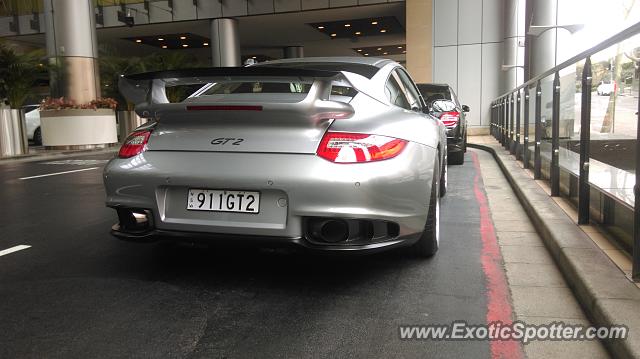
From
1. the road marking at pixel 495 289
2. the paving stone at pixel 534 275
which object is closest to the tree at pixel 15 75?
the road marking at pixel 495 289

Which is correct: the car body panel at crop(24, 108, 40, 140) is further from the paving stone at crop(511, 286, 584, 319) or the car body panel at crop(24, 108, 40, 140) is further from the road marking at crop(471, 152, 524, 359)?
the paving stone at crop(511, 286, 584, 319)

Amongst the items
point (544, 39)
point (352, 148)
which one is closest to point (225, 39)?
point (544, 39)

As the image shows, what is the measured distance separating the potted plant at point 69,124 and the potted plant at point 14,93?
91cm

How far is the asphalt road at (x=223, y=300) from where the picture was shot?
2586mm

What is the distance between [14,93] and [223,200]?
1388cm

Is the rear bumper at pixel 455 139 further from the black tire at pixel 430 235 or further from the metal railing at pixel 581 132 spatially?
the black tire at pixel 430 235

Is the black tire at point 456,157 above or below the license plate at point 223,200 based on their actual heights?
below

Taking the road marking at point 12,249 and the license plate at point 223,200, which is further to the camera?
the road marking at point 12,249

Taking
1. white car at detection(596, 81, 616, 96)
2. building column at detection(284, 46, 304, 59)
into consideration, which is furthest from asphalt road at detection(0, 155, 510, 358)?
building column at detection(284, 46, 304, 59)

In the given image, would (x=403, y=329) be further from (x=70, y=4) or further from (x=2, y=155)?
(x=70, y=4)

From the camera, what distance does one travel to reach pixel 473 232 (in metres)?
4.85

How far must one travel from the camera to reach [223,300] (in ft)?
10.4

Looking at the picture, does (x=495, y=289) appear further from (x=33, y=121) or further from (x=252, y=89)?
(x=33, y=121)

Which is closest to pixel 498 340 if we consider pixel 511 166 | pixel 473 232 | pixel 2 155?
pixel 473 232
